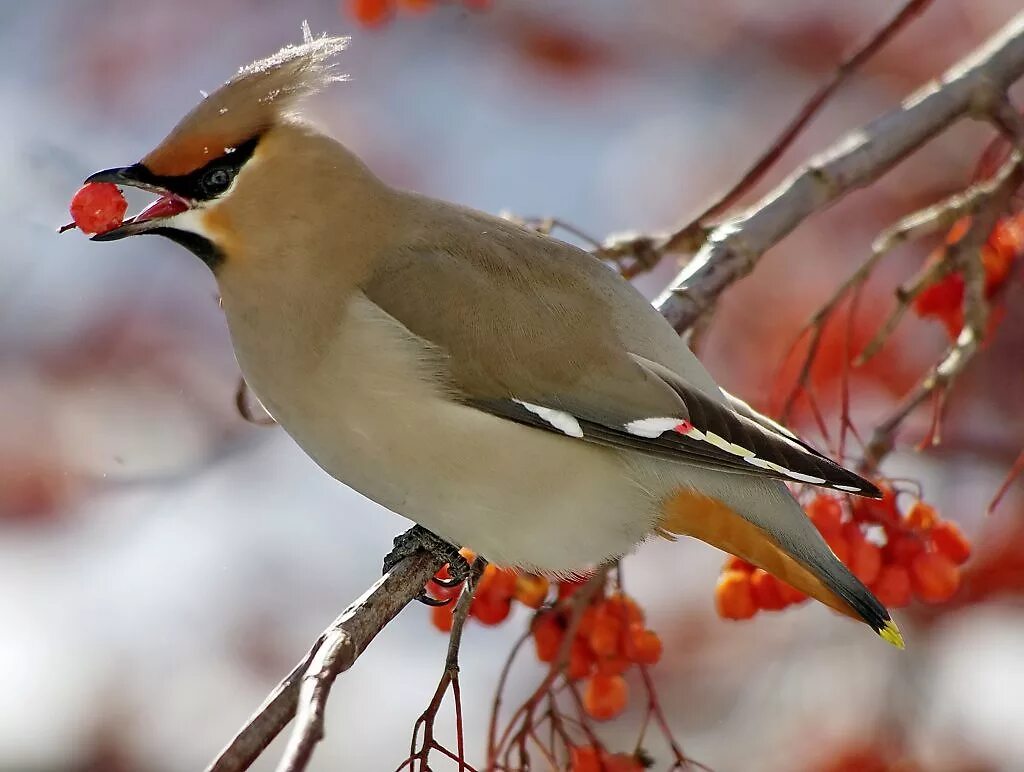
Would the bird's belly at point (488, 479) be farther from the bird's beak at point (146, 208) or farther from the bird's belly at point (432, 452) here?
the bird's beak at point (146, 208)

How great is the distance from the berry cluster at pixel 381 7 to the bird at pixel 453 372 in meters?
1.12

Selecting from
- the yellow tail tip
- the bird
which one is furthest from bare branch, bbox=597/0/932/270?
the yellow tail tip

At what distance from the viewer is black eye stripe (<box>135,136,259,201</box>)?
2438 mm

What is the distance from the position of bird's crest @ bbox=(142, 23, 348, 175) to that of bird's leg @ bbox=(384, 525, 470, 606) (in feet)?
2.49

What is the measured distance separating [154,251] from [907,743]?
2.74 metres

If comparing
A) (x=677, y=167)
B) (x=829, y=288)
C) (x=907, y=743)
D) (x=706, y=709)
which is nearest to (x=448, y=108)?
(x=677, y=167)

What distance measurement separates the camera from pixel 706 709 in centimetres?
445

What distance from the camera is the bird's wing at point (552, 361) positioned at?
2535 millimetres

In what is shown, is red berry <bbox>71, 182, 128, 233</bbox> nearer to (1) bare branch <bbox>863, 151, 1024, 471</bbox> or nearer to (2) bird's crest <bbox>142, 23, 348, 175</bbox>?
(2) bird's crest <bbox>142, 23, 348, 175</bbox>

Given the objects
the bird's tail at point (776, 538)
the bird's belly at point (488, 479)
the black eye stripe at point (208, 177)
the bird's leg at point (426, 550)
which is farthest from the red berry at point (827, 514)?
the black eye stripe at point (208, 177)

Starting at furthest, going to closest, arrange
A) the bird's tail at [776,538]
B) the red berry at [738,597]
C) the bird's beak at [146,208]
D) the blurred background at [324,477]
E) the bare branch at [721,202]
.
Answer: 1. the blurred background at [324,477]
2. the bare branch at [721,202]
3. the red berry at [738,597]
4. the bird's tail at [776,538]
5. the bird's beak at [146,208]

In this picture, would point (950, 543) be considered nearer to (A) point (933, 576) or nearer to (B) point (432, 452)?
(A) point (933, 576)

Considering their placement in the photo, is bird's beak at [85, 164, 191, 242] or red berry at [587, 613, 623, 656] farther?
red berry at [587, 613, 623, 656]

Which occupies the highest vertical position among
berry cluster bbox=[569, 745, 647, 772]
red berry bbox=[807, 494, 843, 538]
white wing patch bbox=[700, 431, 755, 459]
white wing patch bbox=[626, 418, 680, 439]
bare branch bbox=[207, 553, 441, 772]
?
white wing patch bbox=[626, 418, 680, 439]
